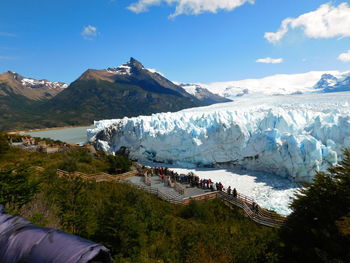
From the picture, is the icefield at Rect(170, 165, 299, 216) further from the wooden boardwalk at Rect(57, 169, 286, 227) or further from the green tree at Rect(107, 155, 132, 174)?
the green tree at Rect(107, 155, 132, 174)

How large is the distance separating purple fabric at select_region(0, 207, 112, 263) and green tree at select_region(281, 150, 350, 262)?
16.0ft

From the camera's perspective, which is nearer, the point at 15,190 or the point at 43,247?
the point at 43,247

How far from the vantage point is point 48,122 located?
120m

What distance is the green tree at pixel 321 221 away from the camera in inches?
202

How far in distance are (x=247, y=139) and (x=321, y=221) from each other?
2082cm

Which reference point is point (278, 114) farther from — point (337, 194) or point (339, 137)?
point (337, 194)

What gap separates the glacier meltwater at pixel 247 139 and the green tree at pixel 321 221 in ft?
48.2

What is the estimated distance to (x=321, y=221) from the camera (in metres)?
5.74

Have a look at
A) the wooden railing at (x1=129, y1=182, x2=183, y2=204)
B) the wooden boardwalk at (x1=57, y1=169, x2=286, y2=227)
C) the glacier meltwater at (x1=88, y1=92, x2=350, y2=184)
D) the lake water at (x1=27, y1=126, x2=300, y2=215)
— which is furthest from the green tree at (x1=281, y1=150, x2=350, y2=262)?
the glacier meltwater at (x1=88, y1=92, x2=350, y2=184)

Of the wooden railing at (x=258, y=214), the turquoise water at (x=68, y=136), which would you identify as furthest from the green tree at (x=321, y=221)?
the turquoise water at (x=68, y=136)

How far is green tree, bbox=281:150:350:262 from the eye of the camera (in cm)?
514

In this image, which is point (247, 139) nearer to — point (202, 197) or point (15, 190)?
point (202, 197)

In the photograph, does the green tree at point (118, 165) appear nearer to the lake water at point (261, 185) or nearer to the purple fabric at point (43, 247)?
the lake water at point (261, 185)

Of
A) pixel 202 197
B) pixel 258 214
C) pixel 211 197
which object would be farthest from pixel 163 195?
pixel 258 214
